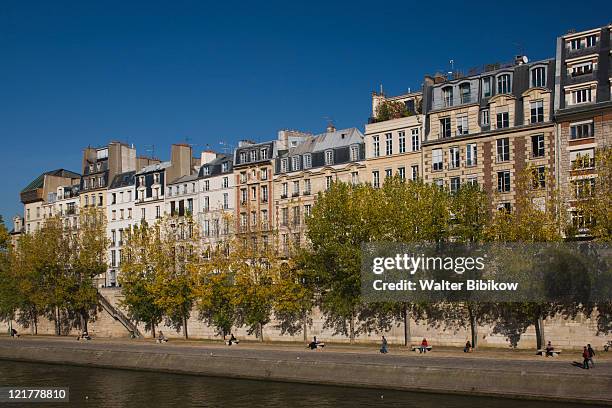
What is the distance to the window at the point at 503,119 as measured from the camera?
247ft

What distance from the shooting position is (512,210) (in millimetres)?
72562

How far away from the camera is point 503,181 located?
75.0 meters

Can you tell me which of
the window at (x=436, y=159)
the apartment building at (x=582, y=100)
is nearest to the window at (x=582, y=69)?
the apartment building at (x=582, y=100)

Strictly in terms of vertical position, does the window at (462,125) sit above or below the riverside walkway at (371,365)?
above

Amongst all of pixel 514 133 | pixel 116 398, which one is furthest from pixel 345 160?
pixel 116 398

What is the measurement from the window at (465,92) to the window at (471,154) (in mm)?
4886

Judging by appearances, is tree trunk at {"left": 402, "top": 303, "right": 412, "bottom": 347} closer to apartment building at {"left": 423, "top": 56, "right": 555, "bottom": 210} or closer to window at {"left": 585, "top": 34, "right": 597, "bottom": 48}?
apartment building at {"left": 423, "top": 56, "right": 555, "bottom": 210}

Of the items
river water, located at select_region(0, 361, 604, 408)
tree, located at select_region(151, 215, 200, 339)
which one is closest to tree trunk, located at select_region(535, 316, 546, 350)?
river water, located at select_region(0, 361, 604, 408)

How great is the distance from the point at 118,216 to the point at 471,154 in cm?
5568

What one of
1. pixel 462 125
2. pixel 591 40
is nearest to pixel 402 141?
pixel 462 125

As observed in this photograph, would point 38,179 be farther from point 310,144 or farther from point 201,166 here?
point 310,144

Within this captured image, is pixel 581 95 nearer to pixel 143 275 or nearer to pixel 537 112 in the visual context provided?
pixel 537 112

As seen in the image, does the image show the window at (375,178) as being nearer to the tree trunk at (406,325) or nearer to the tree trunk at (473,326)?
the tree trunk at (406,325)

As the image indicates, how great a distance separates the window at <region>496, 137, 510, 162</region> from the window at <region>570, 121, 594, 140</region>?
6.15m
